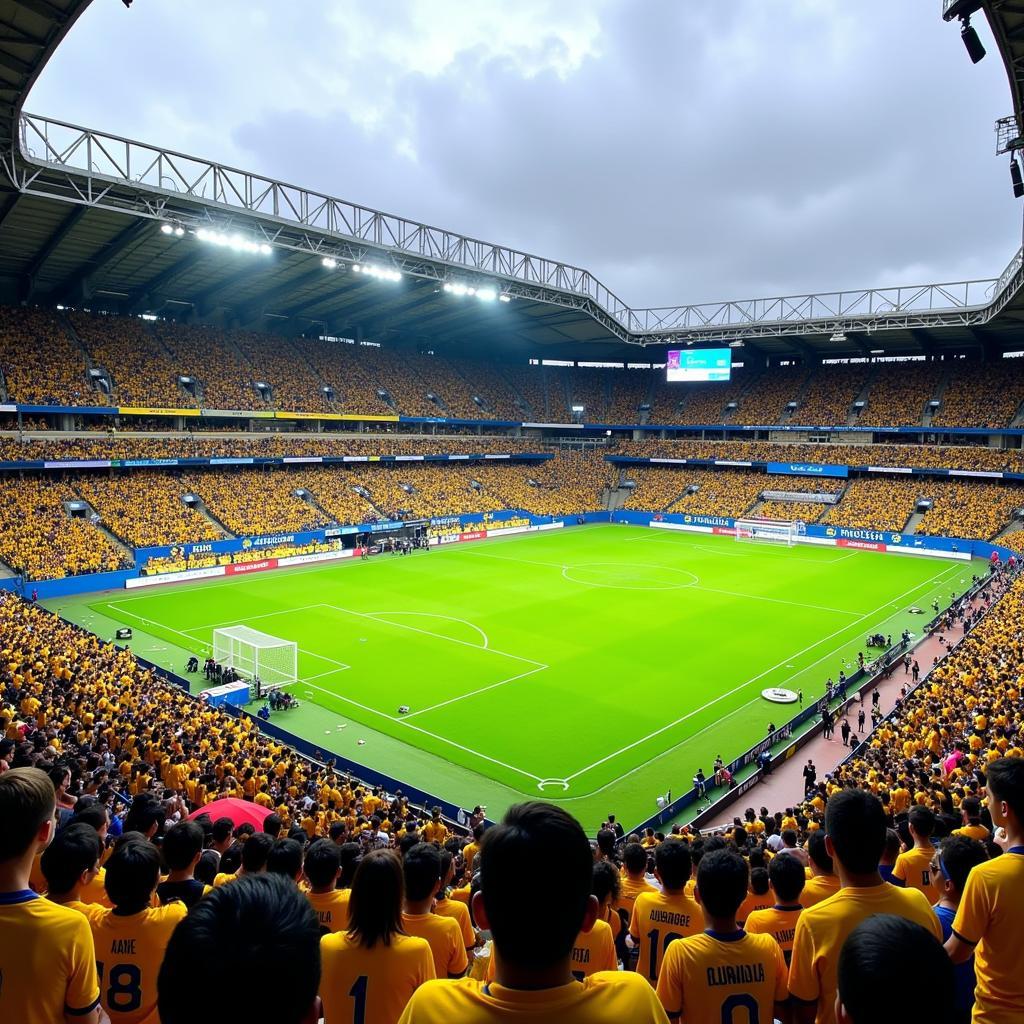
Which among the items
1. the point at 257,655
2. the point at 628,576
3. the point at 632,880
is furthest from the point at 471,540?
the point at 632,880

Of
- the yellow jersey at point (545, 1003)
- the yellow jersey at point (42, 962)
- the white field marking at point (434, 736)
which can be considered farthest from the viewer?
the white field marking at point (434, 736)

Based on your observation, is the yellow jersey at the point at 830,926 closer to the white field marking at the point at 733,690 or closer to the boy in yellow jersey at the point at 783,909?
the boy in yellow jersey at the point at 783,909

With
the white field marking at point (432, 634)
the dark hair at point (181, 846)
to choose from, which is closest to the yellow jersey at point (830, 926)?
the dark hair at point (181, 846)

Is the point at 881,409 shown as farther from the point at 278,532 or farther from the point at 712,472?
the point at 278,532

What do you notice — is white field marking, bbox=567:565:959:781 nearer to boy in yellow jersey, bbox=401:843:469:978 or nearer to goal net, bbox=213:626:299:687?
goal net, bbox=213:626:299:687

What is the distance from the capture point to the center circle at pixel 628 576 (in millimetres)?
44281

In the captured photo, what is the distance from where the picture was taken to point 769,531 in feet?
210

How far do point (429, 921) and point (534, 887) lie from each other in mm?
3096

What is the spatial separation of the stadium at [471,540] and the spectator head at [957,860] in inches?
30.1

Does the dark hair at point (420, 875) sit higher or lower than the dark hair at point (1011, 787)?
lower

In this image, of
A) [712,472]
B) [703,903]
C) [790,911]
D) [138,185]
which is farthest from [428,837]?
[712,472]

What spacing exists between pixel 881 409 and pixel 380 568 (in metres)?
48.7

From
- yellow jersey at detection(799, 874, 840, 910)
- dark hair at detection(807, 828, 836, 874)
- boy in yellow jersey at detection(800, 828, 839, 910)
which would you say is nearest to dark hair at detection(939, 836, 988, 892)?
boy in yellow jersey at detection(800, 828, 839, 910)

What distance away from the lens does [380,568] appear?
160 ft
